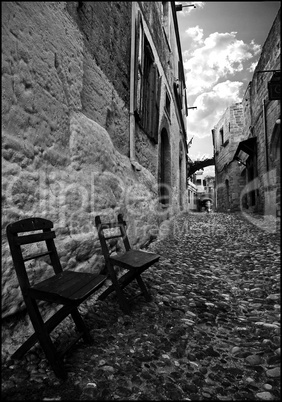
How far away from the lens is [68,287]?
1558 mm

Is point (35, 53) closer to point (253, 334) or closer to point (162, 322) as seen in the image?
point (162, 322)

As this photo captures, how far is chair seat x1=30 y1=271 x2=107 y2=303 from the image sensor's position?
1419 millimetres

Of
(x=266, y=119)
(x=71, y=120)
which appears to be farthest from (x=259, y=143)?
(x=71, y=120)

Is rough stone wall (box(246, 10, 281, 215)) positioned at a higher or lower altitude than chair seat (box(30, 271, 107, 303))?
higher

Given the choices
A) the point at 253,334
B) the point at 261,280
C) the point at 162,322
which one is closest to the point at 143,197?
the point at 261,280

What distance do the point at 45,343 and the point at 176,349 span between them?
0.94 metres

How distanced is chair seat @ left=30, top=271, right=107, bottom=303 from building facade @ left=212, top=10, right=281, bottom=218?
406 cm

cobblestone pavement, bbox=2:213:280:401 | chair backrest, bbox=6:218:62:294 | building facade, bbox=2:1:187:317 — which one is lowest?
cobblestone pavement, bbox=2:213:280:401

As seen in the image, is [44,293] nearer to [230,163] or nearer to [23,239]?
[23,239]

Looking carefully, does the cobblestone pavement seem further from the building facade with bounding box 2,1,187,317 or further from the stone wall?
A: the stone wall

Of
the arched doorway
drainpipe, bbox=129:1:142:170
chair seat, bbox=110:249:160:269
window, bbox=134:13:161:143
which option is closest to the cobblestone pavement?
chair seat, bbox=110:249:160:269

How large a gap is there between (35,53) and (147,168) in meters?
3.63

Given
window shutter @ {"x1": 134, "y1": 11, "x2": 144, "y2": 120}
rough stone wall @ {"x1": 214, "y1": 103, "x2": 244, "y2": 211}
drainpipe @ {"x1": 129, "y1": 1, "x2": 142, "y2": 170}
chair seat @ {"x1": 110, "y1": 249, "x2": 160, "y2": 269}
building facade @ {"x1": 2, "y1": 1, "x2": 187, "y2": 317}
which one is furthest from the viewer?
rough stone wall @ {"x1": 214, "y1": 103, "x2": 244, "y2": 211}

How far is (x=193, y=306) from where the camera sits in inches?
98.8
